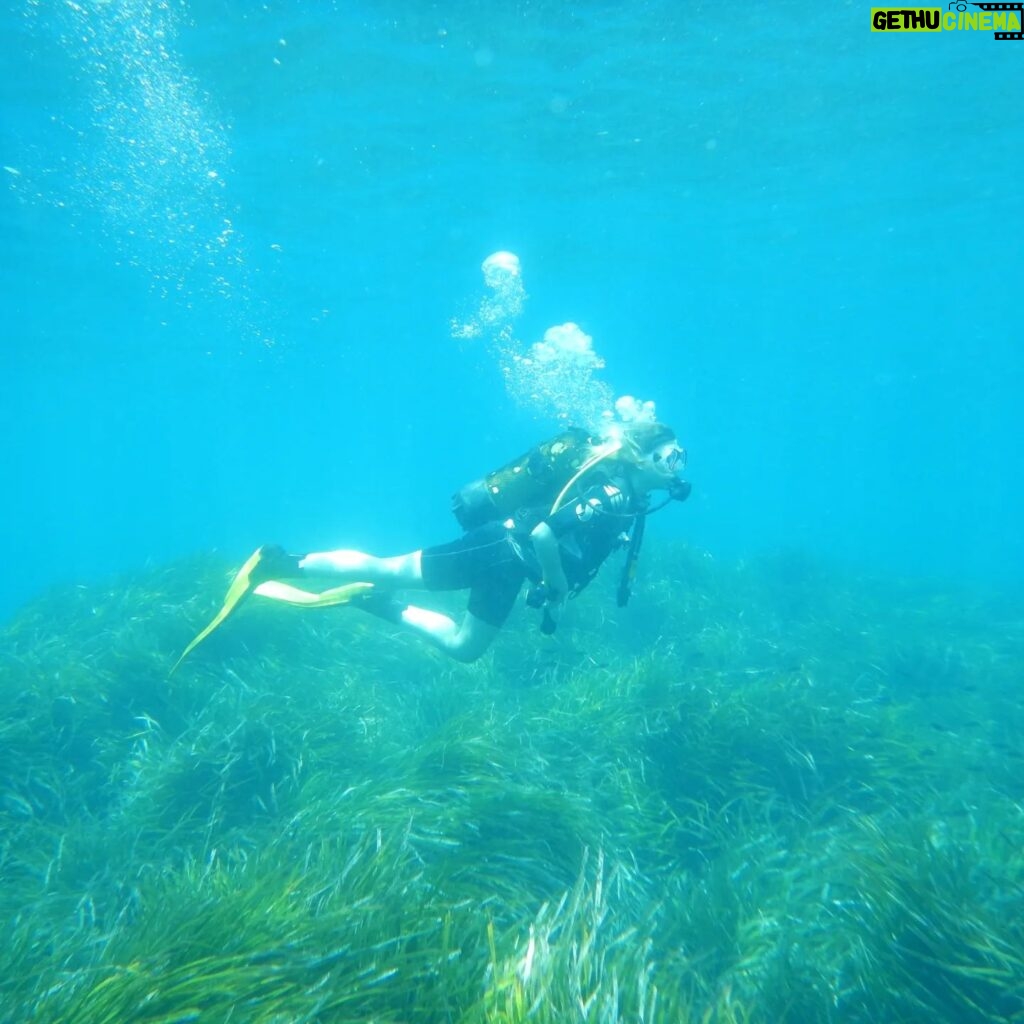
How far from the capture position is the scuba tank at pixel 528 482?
584 cm

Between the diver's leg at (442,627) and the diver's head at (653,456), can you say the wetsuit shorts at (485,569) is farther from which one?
the diver's head at (653,456)

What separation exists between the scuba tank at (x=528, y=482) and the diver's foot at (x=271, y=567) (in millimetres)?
2191

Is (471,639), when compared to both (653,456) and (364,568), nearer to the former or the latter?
(364,568)

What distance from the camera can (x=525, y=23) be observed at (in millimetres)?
12789

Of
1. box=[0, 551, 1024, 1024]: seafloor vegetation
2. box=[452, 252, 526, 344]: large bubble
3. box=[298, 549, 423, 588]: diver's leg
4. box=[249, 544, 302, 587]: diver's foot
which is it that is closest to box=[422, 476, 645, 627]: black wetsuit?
box=[298, 549, 423, 588]: diver's leg

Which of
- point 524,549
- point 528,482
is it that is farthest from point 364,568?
point 528,482

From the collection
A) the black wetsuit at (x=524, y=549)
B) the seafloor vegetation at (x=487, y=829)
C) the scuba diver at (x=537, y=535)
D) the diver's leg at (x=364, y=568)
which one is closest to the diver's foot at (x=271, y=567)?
the diver's leg at (x=364, y=568)

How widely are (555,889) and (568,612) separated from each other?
5417 millimetres

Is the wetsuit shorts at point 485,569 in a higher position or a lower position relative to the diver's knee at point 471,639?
higher

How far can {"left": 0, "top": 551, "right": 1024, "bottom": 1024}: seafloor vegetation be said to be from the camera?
2930 mm

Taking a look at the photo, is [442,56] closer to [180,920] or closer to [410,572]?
[410,572]

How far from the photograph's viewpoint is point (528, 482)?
6.08 metres

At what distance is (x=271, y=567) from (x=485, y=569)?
2713 mm

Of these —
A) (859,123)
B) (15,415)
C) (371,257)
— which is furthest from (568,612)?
(15,415)
